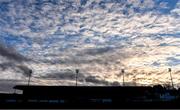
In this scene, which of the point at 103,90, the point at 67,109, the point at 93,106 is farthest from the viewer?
the point at 103,90

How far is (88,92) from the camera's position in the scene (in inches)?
2830

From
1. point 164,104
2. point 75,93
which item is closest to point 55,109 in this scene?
point 75,93

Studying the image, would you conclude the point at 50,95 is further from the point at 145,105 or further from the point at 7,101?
the point at 145,105

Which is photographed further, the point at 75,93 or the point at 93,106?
the point at 75,93

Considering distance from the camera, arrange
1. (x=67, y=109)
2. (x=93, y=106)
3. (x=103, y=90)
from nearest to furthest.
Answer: (x=67, y=109) → (x=93, y=106) → (x=103, y=90)

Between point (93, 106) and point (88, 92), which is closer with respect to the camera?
point (93, 106)

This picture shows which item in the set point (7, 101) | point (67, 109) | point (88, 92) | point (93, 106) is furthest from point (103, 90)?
point (7, 101)

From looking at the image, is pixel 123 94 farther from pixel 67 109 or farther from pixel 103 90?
pixel 67 109

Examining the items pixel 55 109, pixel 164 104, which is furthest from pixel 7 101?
pixel 164 104

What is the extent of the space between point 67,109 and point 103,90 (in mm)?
19538

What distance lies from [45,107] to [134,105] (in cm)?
1994

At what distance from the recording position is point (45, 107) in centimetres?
5675

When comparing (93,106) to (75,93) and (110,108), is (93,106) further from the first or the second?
(75,93)

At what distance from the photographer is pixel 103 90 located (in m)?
71.2
